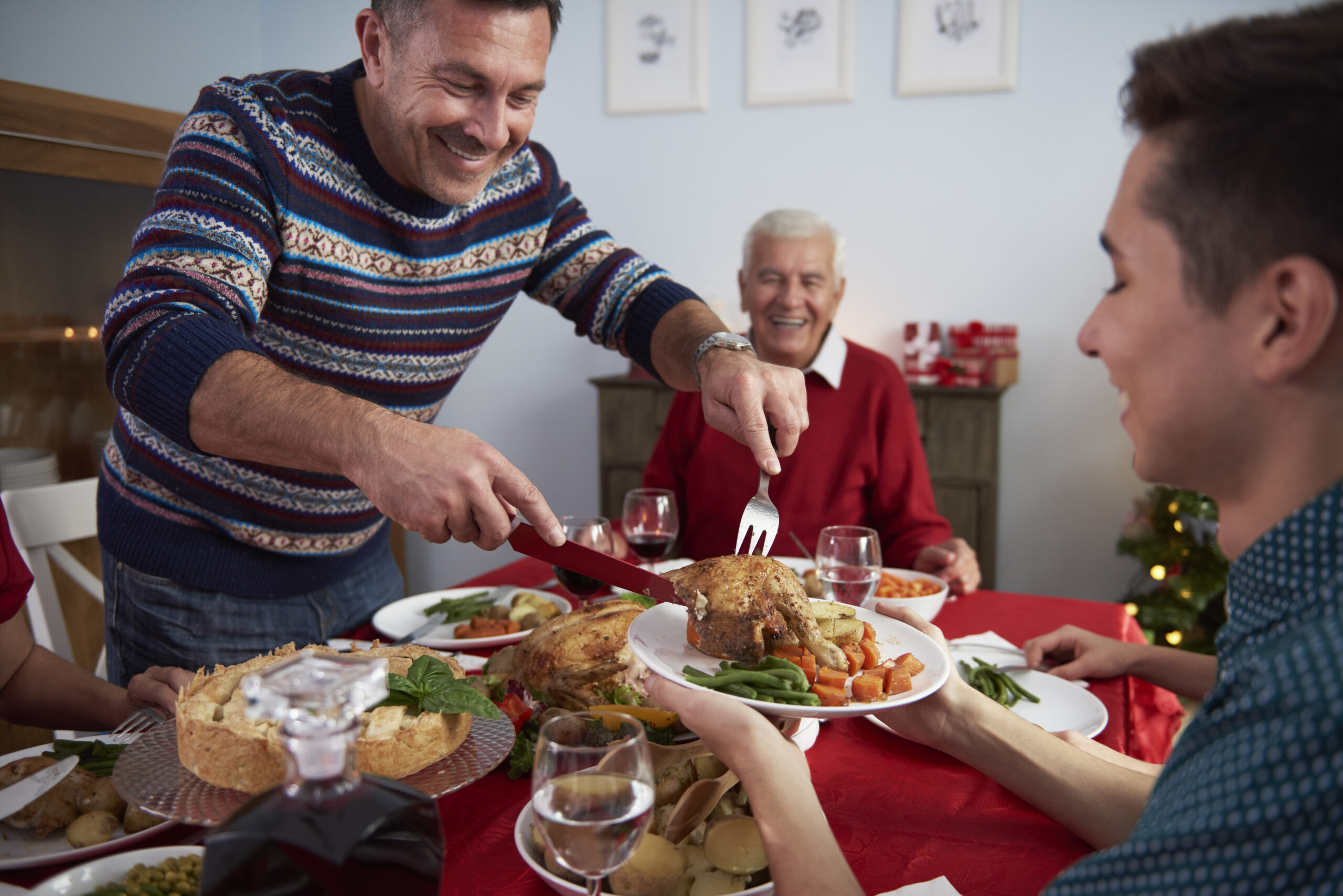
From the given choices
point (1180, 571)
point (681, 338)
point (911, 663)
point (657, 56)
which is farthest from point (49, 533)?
point (1180, 571)

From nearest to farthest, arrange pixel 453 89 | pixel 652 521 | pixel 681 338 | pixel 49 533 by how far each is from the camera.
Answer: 1. pixel 453 89
2. pixel 681 338
3. pixel 652 521
4. pixel 49 533

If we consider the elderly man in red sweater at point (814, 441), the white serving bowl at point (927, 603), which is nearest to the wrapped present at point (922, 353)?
the elderly man in red sweater at point (814, 441)

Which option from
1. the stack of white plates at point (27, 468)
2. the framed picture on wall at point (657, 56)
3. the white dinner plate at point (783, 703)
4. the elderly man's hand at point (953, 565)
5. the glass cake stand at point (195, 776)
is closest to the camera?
the glass cake stand at point (195, 776)

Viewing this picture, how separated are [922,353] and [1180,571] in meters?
1.55

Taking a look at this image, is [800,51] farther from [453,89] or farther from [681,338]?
[453,89]

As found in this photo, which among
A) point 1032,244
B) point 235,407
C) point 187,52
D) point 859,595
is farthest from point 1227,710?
point 187,52

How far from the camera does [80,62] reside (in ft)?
14.0

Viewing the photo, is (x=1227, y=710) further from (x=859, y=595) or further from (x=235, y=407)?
(x=235, y=407)

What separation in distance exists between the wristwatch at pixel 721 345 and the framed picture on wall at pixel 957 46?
343 centimetres

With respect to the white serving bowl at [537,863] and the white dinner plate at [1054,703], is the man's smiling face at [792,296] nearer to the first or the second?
the white dinner plate at [1054,703]

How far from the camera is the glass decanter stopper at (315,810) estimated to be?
708mm

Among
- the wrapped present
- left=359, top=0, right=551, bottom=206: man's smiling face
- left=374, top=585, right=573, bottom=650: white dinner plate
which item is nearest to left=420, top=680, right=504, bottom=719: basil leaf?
left=374, top=585, right=573, bottom=650: white dinner plate

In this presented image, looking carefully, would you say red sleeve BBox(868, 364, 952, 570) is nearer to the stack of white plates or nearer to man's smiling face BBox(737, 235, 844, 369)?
man's smiling face BBox(737, 235, 844, 369)

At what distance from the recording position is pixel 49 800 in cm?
110
